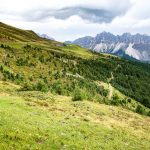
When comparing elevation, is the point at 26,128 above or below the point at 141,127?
above

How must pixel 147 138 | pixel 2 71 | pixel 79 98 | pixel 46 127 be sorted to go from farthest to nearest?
pixel 2 71
pixel 79 98
pixel 147 138
pixel 46 127

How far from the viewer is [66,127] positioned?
36.0m

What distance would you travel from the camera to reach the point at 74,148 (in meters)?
28.5

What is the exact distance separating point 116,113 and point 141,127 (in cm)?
729

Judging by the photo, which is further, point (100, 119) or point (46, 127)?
point (100, 119)

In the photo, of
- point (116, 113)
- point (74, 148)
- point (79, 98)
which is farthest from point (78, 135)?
point (79, 98)

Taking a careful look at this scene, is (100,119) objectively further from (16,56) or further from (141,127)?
(16,56)

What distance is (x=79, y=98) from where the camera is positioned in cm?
6019

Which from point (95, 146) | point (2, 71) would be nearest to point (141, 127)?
point (95, 146)

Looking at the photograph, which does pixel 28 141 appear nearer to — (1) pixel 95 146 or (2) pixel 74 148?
(2) pixel 74 148

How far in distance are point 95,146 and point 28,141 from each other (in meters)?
7.34

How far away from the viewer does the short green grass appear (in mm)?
28297

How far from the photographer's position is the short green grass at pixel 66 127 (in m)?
28.3

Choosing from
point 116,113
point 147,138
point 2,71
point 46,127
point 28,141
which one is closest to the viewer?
point 28,141
